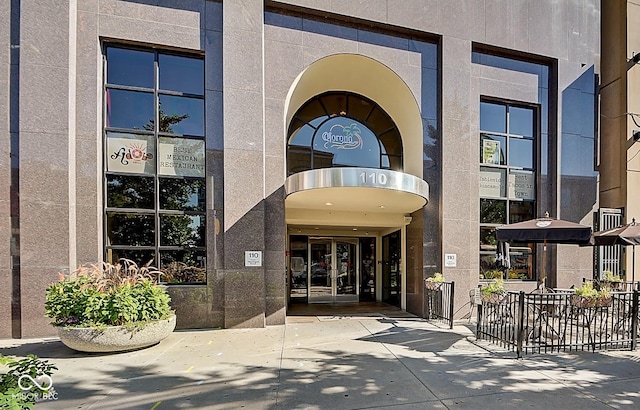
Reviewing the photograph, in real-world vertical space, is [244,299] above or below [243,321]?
above

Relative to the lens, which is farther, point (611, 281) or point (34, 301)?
point (611, 281)

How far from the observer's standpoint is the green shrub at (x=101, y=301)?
605cm

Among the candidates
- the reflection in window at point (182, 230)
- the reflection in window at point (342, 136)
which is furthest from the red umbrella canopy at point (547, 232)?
the reflection in window at point (182, 230)

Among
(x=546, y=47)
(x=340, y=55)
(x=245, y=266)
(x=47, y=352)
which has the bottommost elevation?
(x=47, y=352)

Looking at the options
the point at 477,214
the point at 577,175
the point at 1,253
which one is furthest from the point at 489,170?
the point at 1,253

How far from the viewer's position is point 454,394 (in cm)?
444

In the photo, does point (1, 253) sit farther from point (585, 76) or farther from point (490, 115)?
point (585, 76)

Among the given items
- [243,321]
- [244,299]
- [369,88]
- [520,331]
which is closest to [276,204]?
[244,299]

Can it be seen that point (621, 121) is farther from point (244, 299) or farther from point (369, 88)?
point (244, 299)

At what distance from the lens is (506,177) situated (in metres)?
10.5

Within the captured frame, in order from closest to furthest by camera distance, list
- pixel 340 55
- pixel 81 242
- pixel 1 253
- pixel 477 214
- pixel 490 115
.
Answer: pixel 1 253 → pixel 81 242 → pixel 340 55 → pixel 477 214 → pixel 490 115

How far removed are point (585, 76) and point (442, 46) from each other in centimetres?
506

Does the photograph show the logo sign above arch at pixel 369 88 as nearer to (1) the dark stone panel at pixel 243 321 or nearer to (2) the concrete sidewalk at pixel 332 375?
(1) the dark stone panel at pixel 243 321

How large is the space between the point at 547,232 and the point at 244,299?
6557 millimetres
